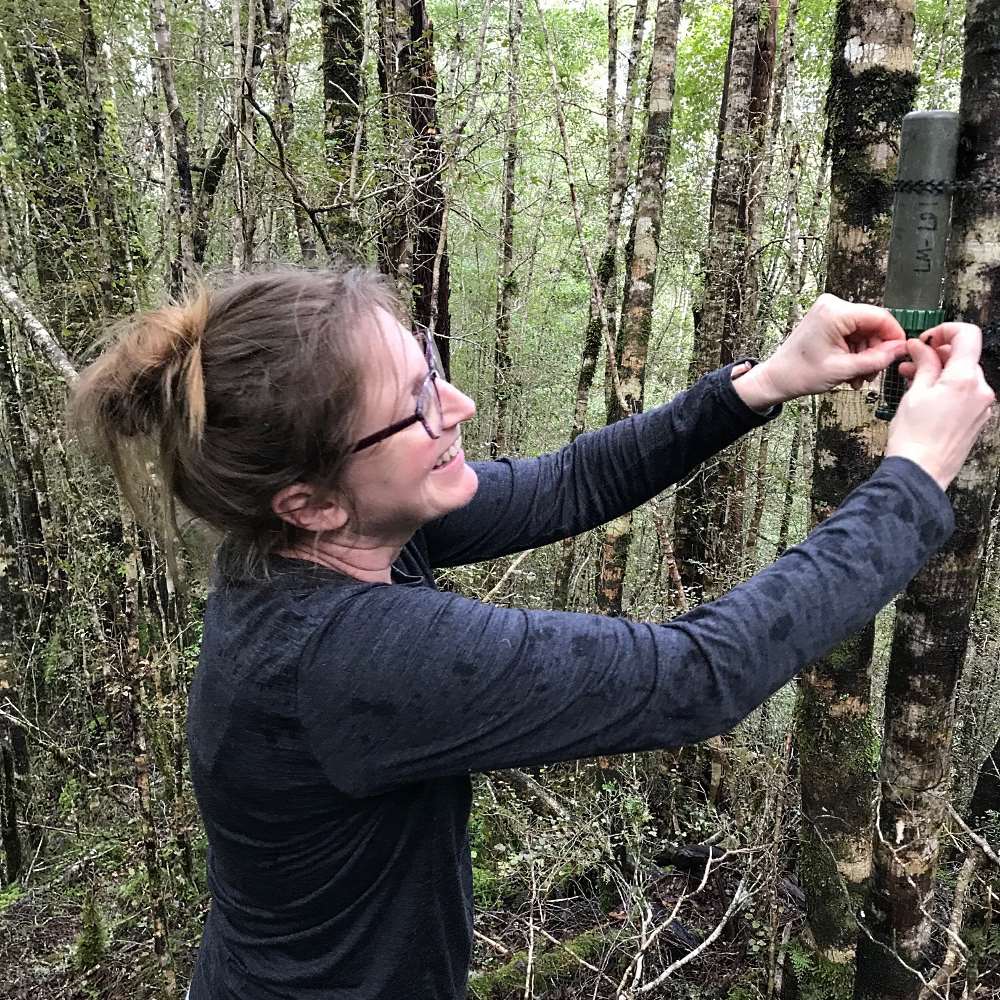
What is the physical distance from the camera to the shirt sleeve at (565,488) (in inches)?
72.9

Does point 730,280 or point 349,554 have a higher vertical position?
point 730,280

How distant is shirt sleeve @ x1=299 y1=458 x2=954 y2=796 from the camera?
1053 mm

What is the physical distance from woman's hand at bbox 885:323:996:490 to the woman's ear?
0.89m

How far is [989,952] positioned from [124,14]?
816 centimetres

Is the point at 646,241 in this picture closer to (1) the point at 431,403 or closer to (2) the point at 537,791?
(2) the point at 537,791

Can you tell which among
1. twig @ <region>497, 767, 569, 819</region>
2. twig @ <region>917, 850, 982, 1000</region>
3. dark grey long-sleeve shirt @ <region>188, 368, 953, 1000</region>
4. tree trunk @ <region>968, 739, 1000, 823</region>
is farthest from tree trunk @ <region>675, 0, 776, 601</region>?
dark grey long-sleeve shirt @ <region>188, 368, 953, 1000</region>

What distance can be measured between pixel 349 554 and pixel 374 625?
0.83 feet

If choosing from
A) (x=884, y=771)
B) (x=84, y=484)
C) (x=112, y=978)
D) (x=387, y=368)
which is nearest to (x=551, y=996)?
(x=884, y=771)

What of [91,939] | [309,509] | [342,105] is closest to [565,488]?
[309,509]

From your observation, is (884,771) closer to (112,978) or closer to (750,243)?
(112,978)

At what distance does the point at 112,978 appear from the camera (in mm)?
4469

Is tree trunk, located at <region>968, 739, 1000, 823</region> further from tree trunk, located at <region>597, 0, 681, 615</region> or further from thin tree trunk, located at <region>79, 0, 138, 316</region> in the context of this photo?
thin tree trunk, located at <region>79, 0, 138, 316</region>

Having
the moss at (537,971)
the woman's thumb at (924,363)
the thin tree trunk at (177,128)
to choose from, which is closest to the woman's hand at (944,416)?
the woman's thumb at (924,363)

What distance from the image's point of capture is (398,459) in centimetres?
126
